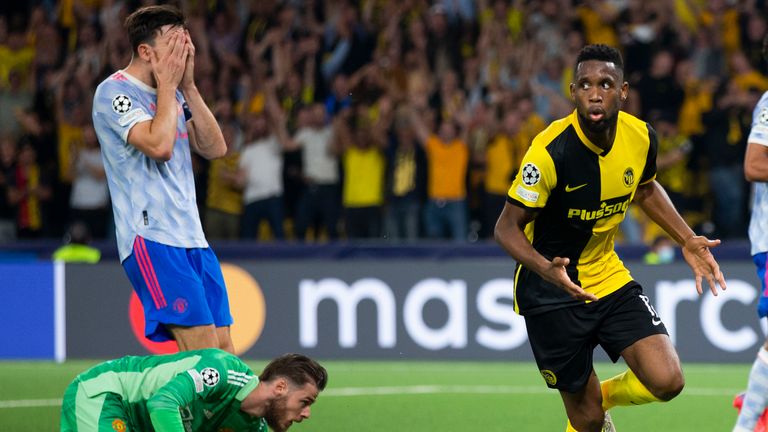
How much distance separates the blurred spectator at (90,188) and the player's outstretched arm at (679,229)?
8600 millimetres

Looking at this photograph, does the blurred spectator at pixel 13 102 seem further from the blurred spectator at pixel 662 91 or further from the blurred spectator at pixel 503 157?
the blurred spectator at pixel 662 91

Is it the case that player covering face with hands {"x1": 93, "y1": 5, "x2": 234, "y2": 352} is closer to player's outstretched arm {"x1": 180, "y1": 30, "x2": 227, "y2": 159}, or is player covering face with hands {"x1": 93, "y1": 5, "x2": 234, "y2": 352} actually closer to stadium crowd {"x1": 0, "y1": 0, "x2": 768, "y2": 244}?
player's outstretched arm {"x1": 180, "y1": 30, "x2": 227, "y2": 159}

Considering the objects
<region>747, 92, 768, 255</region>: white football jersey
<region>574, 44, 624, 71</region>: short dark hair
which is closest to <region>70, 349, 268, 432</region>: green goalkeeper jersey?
<region>574, 44, 624, 71</region>: short dark hair

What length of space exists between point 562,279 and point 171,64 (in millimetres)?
2081

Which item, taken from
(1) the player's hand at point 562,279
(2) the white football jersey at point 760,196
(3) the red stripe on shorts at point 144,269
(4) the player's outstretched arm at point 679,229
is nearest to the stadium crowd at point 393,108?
(2) the white football jersey at point 760,196

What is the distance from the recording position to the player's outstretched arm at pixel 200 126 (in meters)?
6.25

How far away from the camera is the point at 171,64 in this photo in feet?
19.6

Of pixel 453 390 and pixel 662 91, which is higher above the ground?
pixel 662 91

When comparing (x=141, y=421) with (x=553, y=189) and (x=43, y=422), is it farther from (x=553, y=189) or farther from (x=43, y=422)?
(x=43, y=422)

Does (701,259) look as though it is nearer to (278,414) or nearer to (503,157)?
(278,414)

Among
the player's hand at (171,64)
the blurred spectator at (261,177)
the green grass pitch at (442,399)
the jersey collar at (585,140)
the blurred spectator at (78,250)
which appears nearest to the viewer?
the player's hand at (171,64)

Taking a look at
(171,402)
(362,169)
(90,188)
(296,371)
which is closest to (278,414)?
(296,371)

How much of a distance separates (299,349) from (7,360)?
296 centimetres

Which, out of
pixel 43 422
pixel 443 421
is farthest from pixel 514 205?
pixel 43 422
